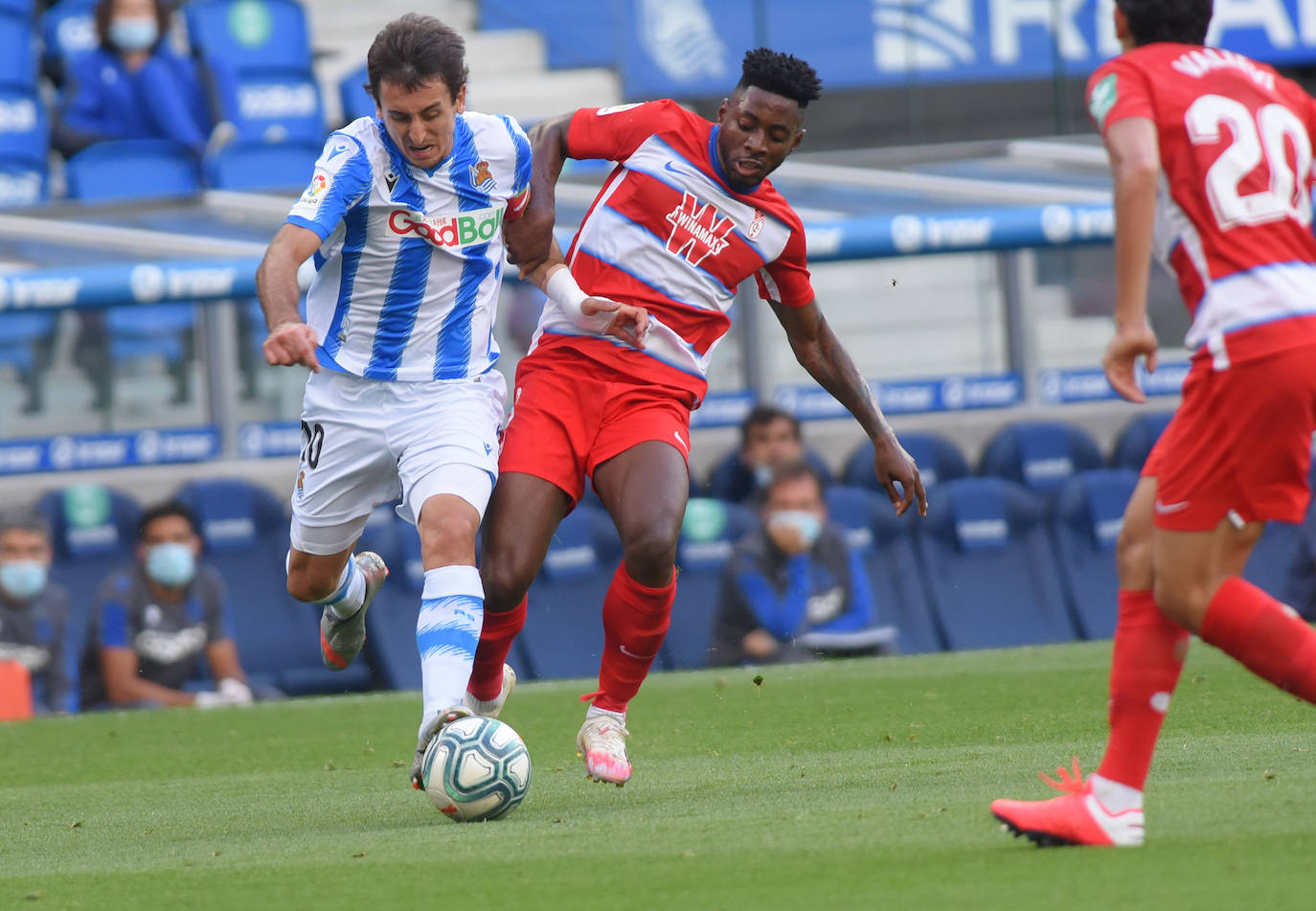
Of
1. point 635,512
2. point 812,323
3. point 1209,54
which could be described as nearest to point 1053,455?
point 812,323

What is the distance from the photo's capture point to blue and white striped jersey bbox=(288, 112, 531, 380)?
18.1ft

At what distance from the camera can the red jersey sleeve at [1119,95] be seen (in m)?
3.88

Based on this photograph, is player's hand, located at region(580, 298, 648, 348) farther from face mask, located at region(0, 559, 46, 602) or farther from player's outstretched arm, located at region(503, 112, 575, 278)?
face mask, located at region(0, 559, 46, 602)

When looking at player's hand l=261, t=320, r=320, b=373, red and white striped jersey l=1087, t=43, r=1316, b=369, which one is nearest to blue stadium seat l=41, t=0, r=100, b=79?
player's hand l=261, t=320, r=320, b=373

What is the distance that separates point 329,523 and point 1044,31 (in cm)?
938

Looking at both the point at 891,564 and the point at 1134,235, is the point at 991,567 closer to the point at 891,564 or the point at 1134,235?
the point at 891,564

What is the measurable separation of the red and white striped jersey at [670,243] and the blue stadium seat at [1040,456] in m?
5.41

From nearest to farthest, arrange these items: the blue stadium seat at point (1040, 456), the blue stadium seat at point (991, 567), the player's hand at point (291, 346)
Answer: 1. the player's hand at point (291, 346)
2. the blue stadium seat at point (991, 567)
3. the blue stadium seat at point (1040, 456)

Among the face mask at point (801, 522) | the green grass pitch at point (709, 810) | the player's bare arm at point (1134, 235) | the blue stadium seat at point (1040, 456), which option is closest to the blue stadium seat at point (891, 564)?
the face mask at point (801, 522)

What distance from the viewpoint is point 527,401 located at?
5.98 metres

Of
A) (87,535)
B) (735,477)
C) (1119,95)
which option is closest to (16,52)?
(87,535)

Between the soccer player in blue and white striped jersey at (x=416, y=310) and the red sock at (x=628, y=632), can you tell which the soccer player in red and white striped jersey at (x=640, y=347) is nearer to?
the red sock at (x=628, y=632)

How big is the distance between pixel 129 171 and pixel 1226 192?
35.7ft

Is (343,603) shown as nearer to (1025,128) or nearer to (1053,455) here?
(1053,455)
